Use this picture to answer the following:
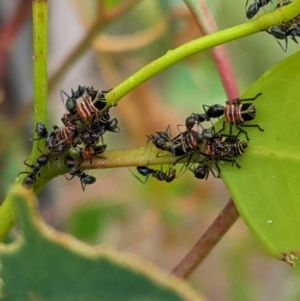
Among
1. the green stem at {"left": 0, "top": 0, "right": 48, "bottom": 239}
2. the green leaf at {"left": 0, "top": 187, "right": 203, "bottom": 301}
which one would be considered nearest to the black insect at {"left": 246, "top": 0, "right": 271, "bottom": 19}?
A: the green stem at {"left": 0, "top": 0, "right": 48, "bottom": 239}

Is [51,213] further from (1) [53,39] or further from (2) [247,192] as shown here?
(2) [247,192]

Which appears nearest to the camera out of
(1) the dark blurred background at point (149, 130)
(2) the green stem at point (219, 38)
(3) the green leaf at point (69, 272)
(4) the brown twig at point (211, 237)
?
(3) the green leaf at point (69, 272)

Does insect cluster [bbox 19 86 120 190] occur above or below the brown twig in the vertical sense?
above

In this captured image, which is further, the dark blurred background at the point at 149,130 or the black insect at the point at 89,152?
the dark blurred background at the point at 149,130

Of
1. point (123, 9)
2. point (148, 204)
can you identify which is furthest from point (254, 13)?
point (148, 204)

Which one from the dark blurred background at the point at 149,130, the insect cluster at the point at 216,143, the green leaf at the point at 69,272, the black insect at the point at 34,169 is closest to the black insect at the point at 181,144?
the insect cluster at the point at 216,143

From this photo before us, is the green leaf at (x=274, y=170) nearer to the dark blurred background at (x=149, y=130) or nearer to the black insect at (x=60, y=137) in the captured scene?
the black insect at (x=60, y=137)

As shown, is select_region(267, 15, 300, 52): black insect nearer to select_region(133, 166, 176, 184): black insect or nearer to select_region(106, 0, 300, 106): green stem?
select_region(106, 0, 300, 106): green stem
